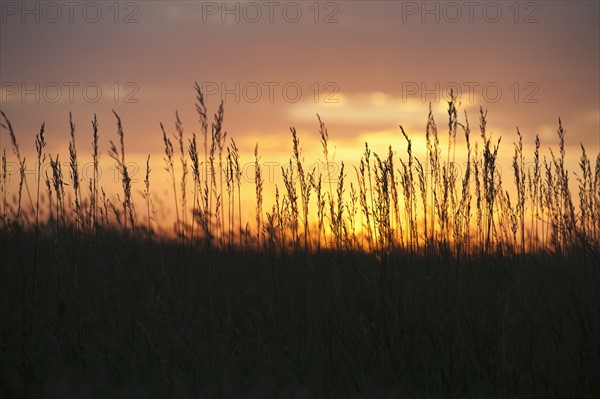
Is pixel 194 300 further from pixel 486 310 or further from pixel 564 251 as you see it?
pixel 564 251

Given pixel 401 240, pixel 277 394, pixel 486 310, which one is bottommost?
pixel 277 394

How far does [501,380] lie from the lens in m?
2.79

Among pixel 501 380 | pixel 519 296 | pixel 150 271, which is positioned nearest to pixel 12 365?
pixel 150 271

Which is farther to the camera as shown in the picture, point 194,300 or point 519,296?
point 194,300

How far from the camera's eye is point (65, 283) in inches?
156

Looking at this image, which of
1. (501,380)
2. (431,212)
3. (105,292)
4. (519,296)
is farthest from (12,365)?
(431,212)

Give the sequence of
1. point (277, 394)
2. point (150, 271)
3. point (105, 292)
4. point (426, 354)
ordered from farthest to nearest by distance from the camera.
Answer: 1. point (150, 271)
2. point (105, 292)
3. point (426, 354)
4. point (277, 394)

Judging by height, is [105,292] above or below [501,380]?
above

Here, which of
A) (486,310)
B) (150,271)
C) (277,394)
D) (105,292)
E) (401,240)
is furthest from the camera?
(150,271)

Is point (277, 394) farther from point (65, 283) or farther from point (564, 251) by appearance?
point (564, 251)

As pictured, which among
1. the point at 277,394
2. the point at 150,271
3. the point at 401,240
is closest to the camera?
the point at 277,394

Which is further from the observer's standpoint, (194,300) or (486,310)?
(194,300)

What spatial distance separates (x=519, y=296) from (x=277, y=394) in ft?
4.45

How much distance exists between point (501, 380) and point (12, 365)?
223cm
